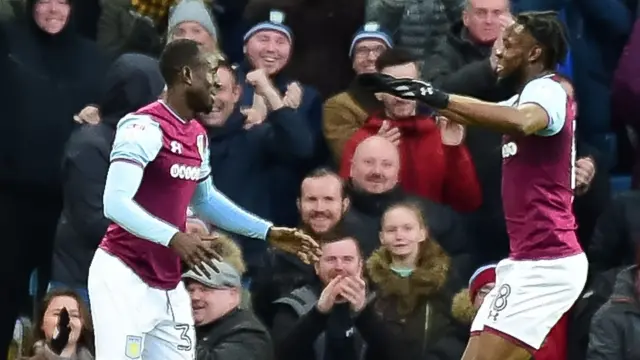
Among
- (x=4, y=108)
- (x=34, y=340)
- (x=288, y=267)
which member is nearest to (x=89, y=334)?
(x=34, y=340)

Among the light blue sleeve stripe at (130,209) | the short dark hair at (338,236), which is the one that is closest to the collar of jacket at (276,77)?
the short dark hair at (338,236)

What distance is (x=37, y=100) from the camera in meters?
10.8

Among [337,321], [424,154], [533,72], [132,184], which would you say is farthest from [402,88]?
[424,154]

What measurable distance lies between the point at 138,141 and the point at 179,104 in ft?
1.23

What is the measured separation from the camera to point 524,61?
884cm

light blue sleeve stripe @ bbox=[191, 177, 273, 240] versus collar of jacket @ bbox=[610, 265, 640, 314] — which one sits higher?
light blue sleeve stripe @ bbox=[191, 177, 273, 240]

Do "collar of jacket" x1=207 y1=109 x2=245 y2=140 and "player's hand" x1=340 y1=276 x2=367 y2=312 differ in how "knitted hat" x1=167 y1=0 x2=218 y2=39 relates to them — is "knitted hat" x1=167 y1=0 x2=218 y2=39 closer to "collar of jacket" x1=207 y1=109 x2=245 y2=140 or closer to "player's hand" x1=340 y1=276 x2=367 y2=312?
"collar of jacket" x1=207 y1=109 x2=245 y2=140

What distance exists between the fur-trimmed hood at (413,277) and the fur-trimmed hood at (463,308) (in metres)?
0.10

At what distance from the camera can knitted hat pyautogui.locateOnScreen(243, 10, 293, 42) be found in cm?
1104

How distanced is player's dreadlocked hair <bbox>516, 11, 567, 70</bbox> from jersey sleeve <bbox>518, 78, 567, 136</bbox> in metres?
0.28

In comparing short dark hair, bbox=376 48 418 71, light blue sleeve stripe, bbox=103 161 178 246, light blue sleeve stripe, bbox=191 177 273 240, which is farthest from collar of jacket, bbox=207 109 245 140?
light blue sleeve stripe, bbox=103 161 178 246

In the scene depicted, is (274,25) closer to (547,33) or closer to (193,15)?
(193,15)

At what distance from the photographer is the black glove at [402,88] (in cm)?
793

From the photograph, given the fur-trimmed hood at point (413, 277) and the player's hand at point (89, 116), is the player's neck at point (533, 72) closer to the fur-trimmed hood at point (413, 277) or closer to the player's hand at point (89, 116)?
the fur-trimmed hood at point (413, 277)
